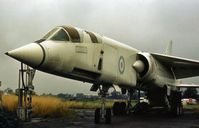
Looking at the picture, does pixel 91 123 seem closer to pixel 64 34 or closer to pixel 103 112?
pixel 103 112

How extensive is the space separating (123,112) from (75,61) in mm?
8191

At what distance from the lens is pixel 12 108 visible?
17000 millimetres

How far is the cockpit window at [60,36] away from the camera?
10920 mm

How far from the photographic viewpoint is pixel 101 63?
12250 mm

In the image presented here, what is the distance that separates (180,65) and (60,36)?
8.18 m

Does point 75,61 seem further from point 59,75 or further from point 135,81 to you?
point 135,81

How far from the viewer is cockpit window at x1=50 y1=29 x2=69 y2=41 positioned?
10.9 metres

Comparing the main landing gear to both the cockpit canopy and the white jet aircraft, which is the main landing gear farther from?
the cockpit canopy

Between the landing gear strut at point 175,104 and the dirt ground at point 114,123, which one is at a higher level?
the landing gear strut at point 175,104

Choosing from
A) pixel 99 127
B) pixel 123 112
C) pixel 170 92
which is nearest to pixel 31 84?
pixel 99 127

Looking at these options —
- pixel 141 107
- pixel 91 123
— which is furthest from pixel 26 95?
pixel 141 107

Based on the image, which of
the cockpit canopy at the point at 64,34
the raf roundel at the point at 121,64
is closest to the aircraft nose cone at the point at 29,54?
the cockpit canopy at the point at 64,34

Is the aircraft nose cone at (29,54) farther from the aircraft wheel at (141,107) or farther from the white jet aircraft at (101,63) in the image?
the aircraft wheel at (141,107)

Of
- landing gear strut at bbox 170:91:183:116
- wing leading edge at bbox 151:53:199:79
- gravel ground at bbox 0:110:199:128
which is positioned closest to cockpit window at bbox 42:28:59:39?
gravel ground at bbox 0:110:199:128
